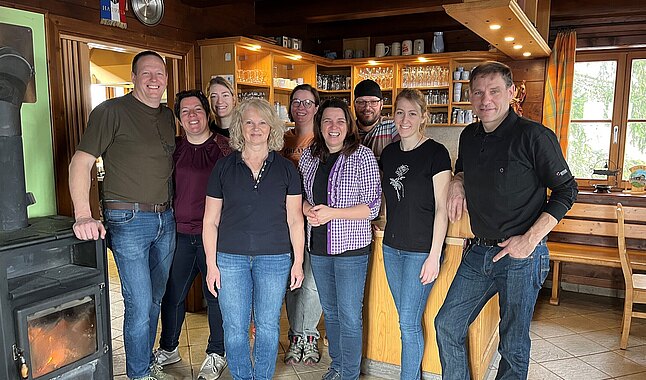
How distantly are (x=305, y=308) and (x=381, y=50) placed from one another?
3559 mm

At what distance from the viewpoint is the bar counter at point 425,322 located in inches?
107

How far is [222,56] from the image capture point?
4.09 meters

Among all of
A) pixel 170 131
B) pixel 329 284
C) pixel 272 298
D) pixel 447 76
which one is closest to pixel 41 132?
pixel 170 131

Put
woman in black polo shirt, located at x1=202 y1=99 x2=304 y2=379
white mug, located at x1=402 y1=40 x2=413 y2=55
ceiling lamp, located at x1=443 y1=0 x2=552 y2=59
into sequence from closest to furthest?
1. woman in black polo shirt, located at x1=202 y1=99 x2=304 y2=379
2. ceiling lamp, located at x1=443 y1=0 x2=552 y2=59
3. white mug, located at x1=402 y1=40 x2=413 y2=55

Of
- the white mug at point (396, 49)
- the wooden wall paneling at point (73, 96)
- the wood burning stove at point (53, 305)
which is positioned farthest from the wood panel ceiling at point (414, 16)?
the wood burning stove at point (53, 305)

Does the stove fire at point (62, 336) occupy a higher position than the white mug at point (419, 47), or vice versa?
the white mug at point (419, 47)

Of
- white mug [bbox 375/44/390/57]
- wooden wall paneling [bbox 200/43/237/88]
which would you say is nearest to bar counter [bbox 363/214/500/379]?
wooden wall paneling [bbox 200/43/237/88]

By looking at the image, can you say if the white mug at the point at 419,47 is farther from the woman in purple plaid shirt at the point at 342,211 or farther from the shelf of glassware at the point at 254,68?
the woman in purple plaid shirt at the point at 342,211

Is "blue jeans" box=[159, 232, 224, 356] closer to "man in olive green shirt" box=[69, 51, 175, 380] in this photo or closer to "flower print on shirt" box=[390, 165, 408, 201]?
"man in olive green shirt" box=[69, 51, 175, 380]

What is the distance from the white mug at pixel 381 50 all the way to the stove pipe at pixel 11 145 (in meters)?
4.18

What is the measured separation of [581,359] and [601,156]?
8.58 feet

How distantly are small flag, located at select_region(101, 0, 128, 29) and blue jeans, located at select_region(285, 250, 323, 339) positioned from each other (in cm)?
191

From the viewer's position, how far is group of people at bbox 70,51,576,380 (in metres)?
2.20

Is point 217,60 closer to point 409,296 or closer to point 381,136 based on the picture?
point 381,136
